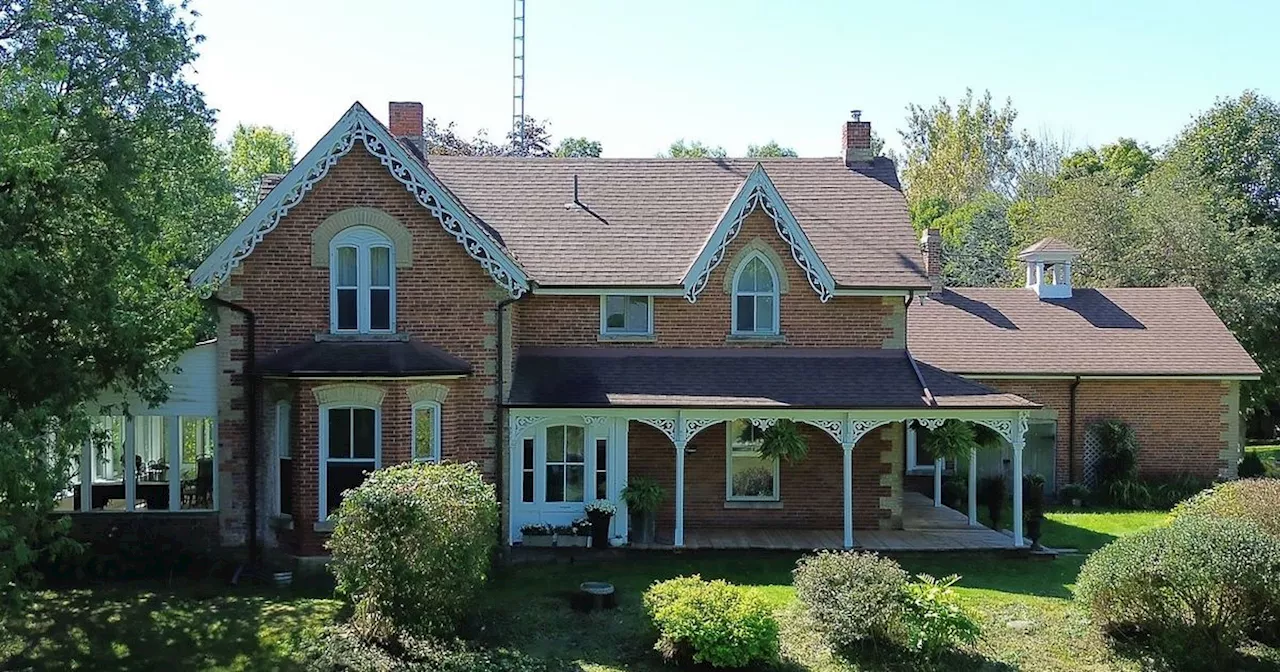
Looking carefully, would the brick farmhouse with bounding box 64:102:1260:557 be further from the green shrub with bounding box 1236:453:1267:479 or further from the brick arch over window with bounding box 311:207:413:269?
the green shrub with bounding box 1236:453:1267:479

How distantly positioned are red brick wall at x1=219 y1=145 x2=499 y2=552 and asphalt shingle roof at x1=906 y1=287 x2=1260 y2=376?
42.6 feet

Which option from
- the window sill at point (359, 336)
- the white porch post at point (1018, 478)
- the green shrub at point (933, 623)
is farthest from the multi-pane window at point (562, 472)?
the white porch post at point (1018, 478)

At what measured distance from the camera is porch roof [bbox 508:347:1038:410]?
58.6 ft

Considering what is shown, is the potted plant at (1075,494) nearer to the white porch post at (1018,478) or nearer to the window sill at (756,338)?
the white porch post at (1018,478)

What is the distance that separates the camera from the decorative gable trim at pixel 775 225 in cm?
1900

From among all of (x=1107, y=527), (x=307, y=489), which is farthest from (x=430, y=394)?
(x=1107, y=527)

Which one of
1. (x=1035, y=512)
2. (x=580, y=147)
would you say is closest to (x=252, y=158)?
(x=580, y=147)

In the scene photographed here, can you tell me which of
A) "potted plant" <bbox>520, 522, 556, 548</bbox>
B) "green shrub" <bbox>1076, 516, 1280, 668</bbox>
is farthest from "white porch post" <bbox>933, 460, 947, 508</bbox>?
"potted plant" <bbox>520, 522, 556, 548</bbox>

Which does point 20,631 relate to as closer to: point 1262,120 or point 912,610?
point 912,610

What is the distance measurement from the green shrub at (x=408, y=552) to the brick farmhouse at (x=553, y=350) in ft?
12.5

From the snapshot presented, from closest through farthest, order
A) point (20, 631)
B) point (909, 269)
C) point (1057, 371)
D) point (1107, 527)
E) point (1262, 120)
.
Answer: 1. point (20, 631)
2. point (909, 269)
3. point (1107, 527)
4. point (1057, 371)
5. point (1262, 120)

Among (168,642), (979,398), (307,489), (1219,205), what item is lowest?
(168,642)

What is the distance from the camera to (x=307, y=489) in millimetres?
16531

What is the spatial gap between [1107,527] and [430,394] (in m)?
15.3
